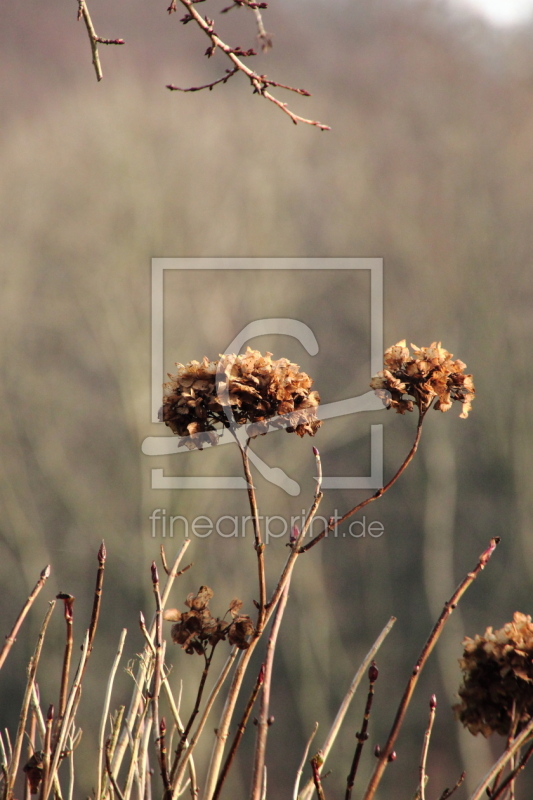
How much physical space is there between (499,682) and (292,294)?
3.59 feet

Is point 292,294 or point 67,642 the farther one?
point 292,294

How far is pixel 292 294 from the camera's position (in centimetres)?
152

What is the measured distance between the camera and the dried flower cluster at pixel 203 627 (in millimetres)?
617

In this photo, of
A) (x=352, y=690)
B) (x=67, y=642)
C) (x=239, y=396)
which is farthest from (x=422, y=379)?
(x=67, y=642)

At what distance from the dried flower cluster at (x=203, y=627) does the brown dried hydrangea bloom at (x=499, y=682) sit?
7.9 inches

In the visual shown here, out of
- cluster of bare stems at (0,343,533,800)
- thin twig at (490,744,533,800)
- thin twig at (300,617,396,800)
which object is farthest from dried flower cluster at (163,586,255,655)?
thin twig at (490,744,533,800)

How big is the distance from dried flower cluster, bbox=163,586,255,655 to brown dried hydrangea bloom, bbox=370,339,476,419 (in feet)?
0.89

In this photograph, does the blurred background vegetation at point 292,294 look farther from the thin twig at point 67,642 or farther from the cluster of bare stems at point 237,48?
the thin twig at point 67,642

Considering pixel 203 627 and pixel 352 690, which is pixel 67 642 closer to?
pixel 203 627

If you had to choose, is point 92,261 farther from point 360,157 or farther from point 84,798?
point 84,798

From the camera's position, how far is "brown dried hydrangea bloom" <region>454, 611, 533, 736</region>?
0.54m

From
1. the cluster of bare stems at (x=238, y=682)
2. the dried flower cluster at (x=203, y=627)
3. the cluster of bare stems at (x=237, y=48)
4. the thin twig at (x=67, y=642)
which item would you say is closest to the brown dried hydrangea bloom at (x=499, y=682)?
the cluster of bare stems at (x=238, y=682)

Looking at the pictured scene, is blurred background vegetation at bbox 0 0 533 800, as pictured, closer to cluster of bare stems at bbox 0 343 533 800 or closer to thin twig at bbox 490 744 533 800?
cluster of bare stems at bbox 0 343 533 800

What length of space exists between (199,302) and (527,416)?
82cm
